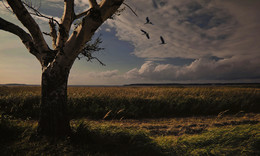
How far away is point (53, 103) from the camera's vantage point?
3.92m

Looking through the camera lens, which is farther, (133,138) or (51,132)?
(133,138)

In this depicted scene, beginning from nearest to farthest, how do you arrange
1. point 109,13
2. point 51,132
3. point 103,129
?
1. point 109,13
2. point 51,132
3. point 103,129

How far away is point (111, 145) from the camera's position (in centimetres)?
394

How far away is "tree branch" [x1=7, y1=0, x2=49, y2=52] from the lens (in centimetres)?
380

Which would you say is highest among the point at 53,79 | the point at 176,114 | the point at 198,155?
the point at 53,79

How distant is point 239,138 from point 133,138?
3.35 metres

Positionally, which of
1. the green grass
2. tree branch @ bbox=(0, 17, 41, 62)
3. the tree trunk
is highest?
tree branch @ bbox=(0, 17, 41, 62)

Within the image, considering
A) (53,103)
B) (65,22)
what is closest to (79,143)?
(53,103)

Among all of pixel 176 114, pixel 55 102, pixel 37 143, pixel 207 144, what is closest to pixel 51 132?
pixel 37 143

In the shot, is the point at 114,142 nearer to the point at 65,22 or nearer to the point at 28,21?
the point at 65,22

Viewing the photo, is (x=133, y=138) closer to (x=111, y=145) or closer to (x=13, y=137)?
(x=111, y=145)

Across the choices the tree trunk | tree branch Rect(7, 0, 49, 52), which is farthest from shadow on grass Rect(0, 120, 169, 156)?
tree branch Rect(7, 0, 49, 52)

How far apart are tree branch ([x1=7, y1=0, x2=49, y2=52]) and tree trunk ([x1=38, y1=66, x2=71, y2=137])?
1.02 metres

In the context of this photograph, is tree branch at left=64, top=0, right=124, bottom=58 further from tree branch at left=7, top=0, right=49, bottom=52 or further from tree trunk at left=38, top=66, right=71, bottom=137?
tree branch at left=7, top=0, right=49, bottom=52
